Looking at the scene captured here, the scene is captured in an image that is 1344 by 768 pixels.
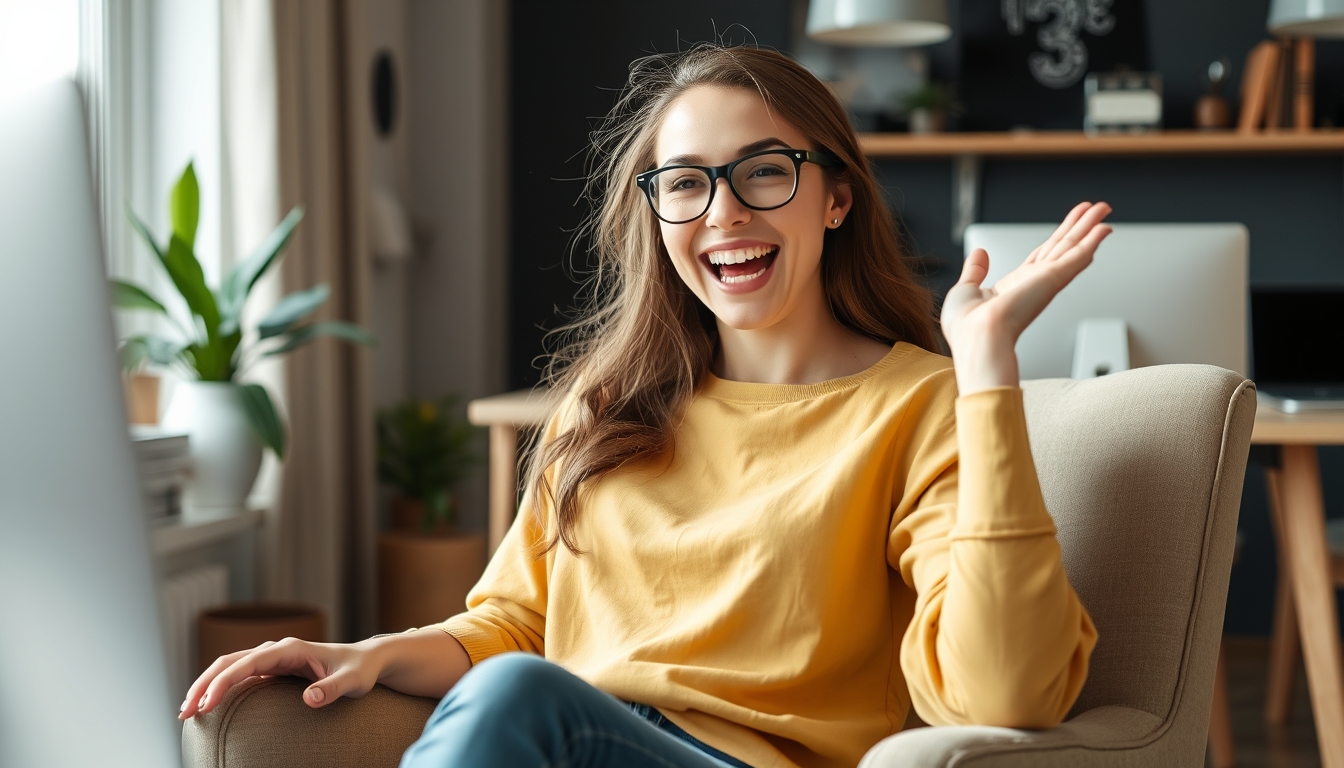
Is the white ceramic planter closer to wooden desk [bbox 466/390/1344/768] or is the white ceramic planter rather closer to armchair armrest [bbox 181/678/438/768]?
wooden desk [bbox 466/390/1344/768]

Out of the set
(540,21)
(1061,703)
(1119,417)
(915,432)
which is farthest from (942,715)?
(540,21)

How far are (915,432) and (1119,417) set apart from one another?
8.4 inches

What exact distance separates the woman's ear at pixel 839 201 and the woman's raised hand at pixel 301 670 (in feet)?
2.19

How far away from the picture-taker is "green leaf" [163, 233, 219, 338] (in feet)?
7.52

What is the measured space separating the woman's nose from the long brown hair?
4.3 inches

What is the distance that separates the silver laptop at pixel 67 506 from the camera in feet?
1.62

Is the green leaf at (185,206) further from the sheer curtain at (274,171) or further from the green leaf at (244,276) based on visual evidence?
the sheer curtain at (274,171)

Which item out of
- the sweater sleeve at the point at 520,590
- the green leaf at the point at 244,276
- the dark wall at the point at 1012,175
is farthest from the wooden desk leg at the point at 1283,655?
the green leaf at the point at 244,276

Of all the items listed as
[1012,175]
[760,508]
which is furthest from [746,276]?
[1012,175]

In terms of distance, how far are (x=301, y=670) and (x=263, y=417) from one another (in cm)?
124

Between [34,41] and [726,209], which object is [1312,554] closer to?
[726,209]

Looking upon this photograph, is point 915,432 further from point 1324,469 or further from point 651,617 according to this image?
point 1324,469

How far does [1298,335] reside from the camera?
2805 mm

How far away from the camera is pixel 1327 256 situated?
3.66 m
